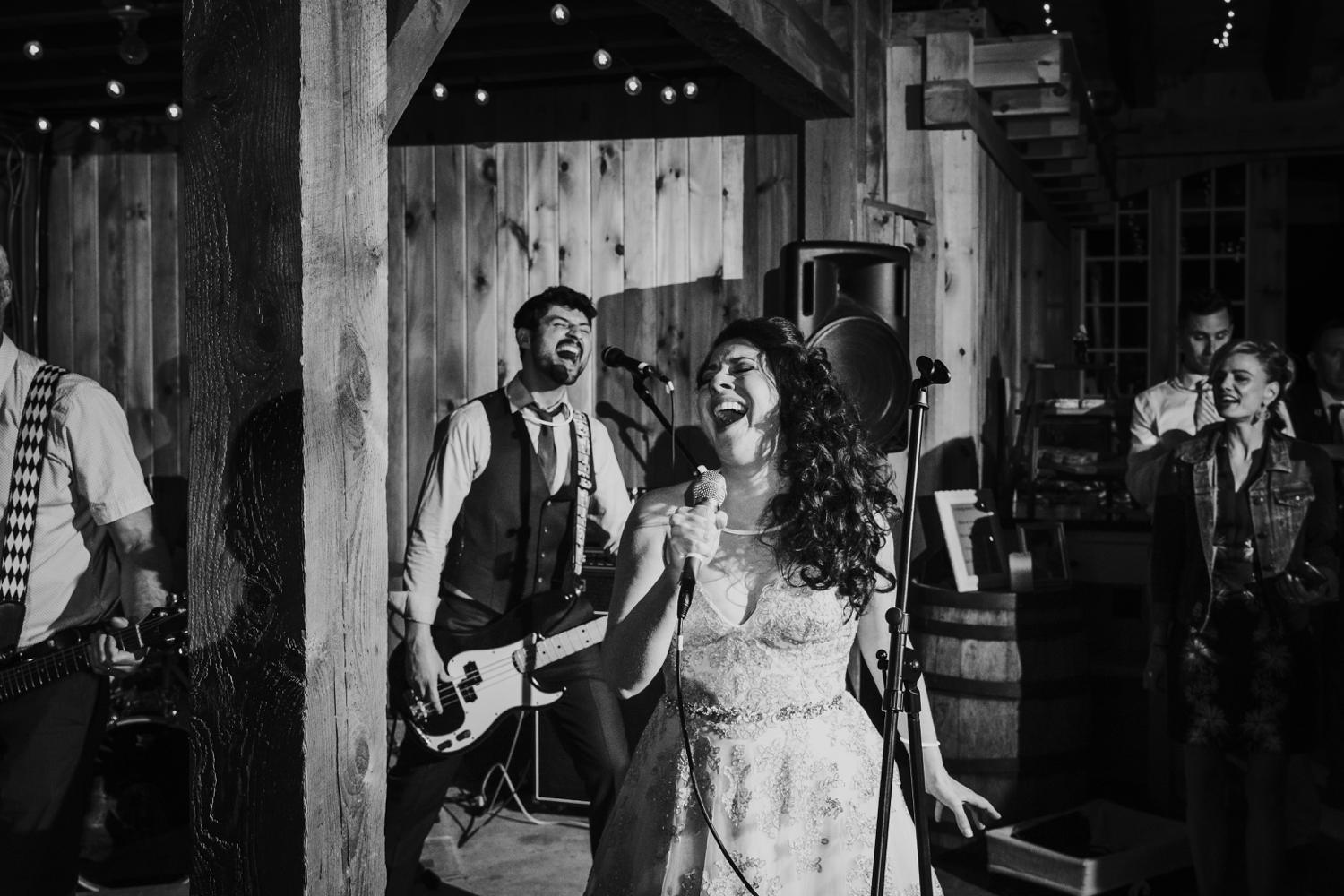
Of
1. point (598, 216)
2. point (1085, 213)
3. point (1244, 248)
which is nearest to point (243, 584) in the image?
point (598, 216)

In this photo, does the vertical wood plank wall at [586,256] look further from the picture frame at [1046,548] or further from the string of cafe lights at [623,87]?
the picture frame at [1046,548]

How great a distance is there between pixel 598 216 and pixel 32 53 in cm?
212

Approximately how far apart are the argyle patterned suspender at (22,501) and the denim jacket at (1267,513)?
2884 millimetres

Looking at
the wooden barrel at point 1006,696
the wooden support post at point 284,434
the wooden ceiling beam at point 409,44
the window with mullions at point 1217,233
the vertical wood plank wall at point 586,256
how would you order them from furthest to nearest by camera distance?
the window with mullions at point 1217,233 < the vertical wood plank wall at point 586,256 < the wooden barrel at point 1006,696 < the wooden ceiling beam at point 409,44 < the wooden support post at point 284,434

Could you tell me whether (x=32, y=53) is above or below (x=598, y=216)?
above

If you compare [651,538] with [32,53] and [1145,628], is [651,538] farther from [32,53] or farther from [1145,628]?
[32,53]

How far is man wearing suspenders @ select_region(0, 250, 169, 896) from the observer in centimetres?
285

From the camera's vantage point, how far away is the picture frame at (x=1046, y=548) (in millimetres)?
4641

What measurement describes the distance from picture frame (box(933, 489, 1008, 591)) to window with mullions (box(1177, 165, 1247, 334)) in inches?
205

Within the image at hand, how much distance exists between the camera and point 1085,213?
8.90 m

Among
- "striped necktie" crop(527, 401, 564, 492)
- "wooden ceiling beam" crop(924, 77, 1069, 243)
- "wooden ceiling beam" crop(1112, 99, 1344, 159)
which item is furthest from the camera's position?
"wooden ceiling beam" crop(1112, 99, 1344, 159)

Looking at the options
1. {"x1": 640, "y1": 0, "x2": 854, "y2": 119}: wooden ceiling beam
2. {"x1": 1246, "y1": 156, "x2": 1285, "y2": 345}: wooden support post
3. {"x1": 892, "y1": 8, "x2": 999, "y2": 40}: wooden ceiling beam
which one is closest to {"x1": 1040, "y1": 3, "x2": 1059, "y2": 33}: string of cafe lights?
{"x1": 1246, "y1": 156, "x2": 1285, "y2": 345}: wooden support post

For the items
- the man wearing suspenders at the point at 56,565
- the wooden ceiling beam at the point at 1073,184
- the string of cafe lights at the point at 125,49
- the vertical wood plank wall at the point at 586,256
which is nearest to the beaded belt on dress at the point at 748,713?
the man wearing suspenders at the point at 56,565

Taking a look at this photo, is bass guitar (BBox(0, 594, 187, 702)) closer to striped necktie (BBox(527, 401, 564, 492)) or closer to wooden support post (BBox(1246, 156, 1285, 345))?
striped necktie (BBox(527, 401, 564, 492))
